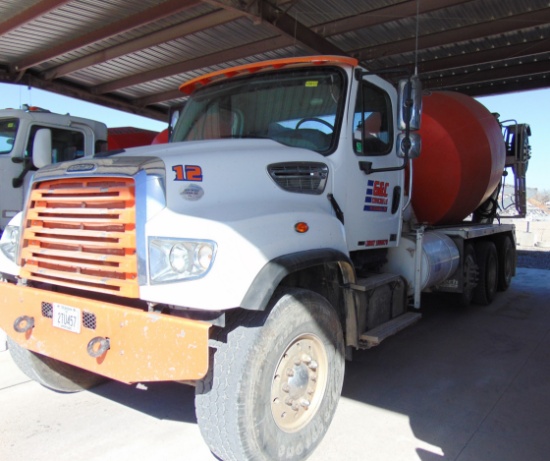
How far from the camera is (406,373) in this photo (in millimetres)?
4379

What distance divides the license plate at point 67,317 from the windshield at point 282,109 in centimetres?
189

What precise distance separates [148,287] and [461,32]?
7.85 meters

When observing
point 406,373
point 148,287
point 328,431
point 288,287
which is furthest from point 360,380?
point 148,287

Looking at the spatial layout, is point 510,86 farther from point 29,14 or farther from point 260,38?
point 29,14

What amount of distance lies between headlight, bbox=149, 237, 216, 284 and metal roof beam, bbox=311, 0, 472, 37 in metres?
6.47

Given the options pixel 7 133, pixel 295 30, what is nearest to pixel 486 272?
pixel 295 30

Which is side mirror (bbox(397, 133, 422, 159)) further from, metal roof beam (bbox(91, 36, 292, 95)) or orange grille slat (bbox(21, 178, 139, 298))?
metal roof beam (bbox(91, 36, 292, 95))

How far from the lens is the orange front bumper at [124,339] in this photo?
2.35 metres

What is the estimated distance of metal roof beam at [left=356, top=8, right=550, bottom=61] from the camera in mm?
7477

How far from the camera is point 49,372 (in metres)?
3.57

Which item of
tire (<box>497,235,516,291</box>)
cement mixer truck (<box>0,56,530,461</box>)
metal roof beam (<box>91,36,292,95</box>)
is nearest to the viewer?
cement mixer truck (<box>0,56,530,461</box>)

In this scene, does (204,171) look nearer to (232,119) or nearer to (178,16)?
(232,119)

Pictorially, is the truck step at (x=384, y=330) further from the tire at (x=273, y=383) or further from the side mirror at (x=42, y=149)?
the side mirror at (x=42, y=149)

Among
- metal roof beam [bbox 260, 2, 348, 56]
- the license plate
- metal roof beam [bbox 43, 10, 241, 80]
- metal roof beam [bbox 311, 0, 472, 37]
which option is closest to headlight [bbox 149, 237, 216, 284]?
the license plate
